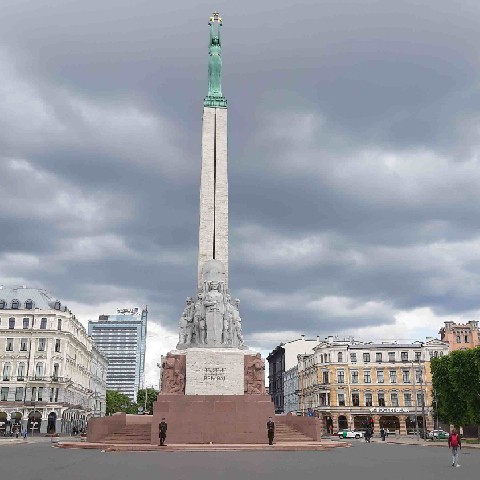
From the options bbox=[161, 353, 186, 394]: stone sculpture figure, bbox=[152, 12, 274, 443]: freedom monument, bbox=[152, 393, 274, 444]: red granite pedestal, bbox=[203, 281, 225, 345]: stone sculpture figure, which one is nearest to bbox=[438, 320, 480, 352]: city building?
bbox=[152, 12, 274, 443]: freedom monument

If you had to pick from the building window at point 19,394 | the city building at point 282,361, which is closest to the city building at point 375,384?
the city building at point 282,361

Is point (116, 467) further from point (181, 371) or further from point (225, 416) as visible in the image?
point (181, 371)

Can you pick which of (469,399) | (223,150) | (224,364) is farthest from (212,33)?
(469,399)

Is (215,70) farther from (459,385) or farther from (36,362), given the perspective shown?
(36,362)

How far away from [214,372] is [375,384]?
53.9 m

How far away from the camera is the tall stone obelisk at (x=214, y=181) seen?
43312mm

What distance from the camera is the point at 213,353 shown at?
113 feet

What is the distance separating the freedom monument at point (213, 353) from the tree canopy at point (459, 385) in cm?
2802

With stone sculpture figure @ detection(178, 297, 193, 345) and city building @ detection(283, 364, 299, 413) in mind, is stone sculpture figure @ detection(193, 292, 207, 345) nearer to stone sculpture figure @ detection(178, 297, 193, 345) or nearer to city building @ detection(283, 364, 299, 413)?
stone sculpture figure @ detection(178, 297, 193, 345)

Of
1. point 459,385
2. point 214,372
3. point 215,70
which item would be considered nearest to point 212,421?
point 214,372

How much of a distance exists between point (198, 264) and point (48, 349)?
1577 inches

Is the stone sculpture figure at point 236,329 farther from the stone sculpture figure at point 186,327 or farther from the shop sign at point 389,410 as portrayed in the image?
the shop sign at point 389,410

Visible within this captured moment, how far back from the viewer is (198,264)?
141 feet

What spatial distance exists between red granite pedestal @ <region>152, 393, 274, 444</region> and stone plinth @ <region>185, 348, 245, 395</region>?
3960 mm
